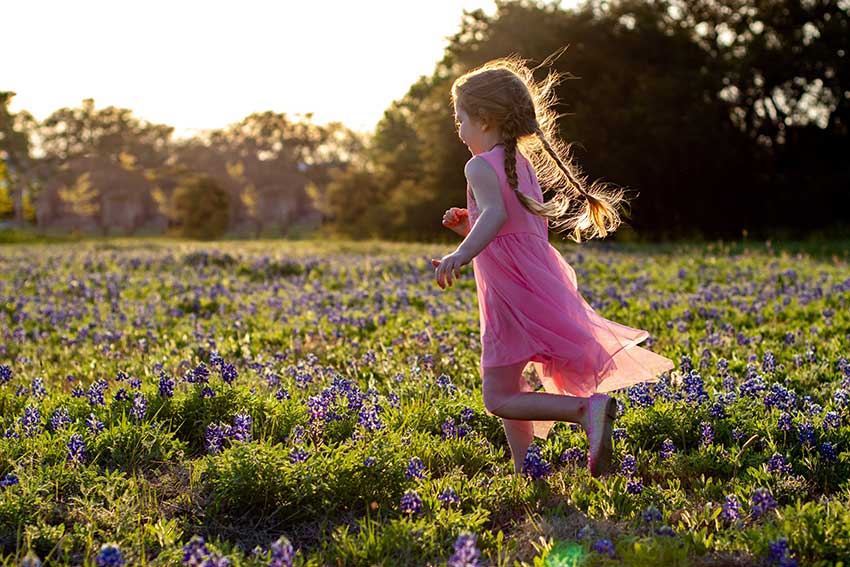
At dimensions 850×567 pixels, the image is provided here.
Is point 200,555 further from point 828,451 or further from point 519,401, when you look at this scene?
point 828,451

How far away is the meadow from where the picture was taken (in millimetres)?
3264

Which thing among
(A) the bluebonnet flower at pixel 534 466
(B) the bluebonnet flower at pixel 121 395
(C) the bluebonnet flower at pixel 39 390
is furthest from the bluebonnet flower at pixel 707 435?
(C) the bluebonnet flower at pixel 39 390

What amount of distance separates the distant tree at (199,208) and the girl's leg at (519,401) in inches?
1860

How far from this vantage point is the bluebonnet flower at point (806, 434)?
4202 millimetres

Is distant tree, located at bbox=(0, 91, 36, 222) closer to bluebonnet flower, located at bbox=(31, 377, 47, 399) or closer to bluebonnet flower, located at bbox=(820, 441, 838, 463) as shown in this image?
bluebonnet flower, located at bbox=(31, 377, 47, 399)

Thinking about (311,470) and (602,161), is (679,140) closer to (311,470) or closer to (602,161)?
(602,161)

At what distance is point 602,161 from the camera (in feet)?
92.5

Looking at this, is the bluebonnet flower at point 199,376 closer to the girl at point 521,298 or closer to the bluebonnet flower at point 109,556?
the girl at point 521,298

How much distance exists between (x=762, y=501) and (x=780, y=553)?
539mm

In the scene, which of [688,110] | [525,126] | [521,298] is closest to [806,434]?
[521,298]

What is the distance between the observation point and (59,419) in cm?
446

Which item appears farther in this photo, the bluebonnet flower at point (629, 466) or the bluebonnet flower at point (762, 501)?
the bluebonnet flower at point (629, 466)

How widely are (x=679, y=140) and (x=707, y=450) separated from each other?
24.2 m

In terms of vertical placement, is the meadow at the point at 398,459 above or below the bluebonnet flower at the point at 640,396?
below
